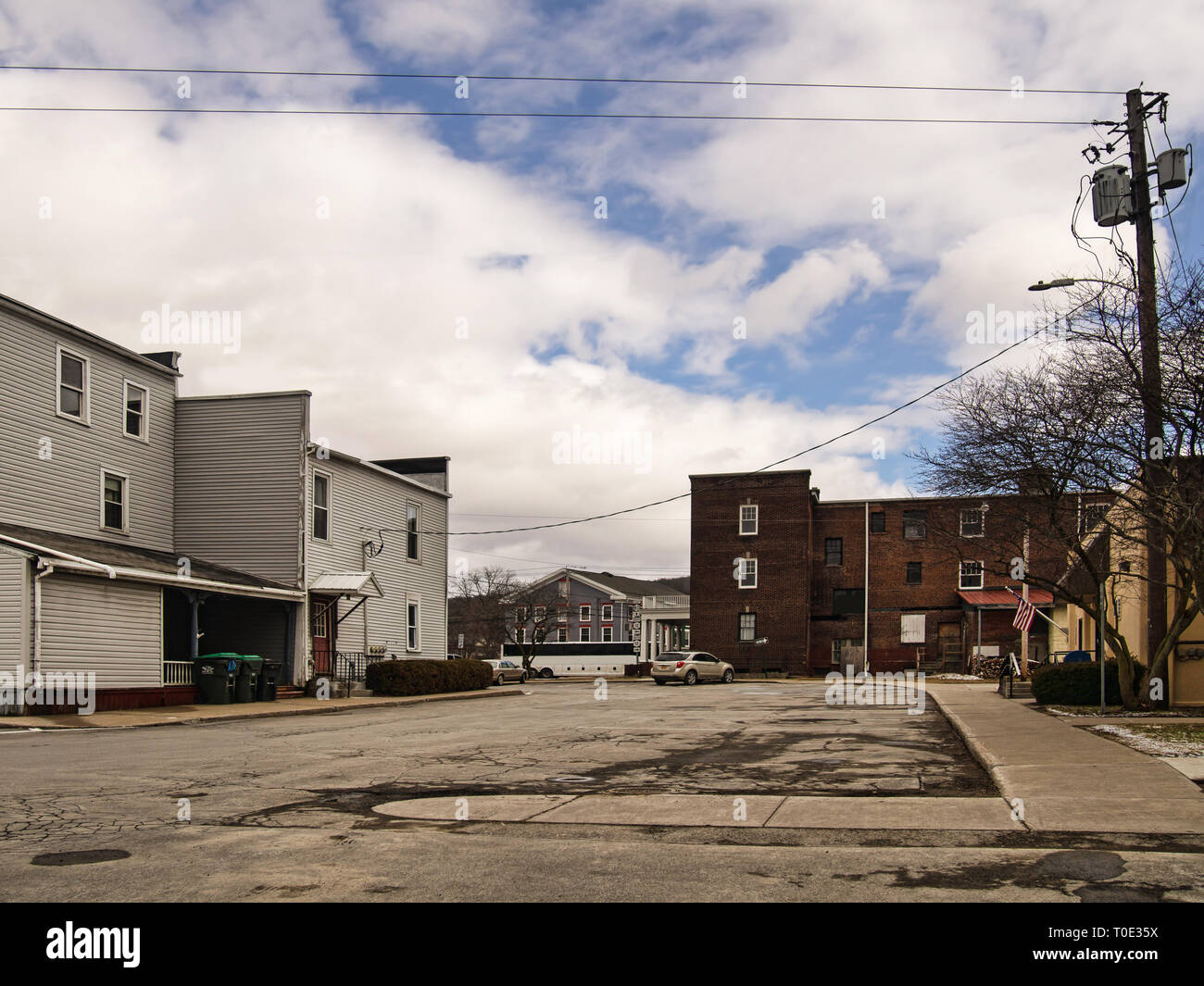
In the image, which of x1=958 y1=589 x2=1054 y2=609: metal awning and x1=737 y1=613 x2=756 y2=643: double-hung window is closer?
x1=958 y1=589 x2=1054 y2=609: metal awning

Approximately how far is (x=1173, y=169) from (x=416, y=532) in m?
27.5

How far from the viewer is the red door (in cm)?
3148

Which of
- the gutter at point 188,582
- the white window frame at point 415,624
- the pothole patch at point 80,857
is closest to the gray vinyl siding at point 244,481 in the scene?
the gutter at point 188,582

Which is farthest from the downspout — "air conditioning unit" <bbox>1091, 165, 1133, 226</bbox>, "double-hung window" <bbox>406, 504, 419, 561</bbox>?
"air conditioning unit" <bbox>1091, 165, 1133, 226</bbox>

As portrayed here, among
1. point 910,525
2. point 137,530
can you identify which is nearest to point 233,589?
point 137,530

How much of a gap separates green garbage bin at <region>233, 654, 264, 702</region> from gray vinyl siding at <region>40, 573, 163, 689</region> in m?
1.79

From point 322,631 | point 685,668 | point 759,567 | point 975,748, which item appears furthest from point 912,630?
point 975,748

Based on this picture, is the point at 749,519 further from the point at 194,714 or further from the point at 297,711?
the point at 194,714

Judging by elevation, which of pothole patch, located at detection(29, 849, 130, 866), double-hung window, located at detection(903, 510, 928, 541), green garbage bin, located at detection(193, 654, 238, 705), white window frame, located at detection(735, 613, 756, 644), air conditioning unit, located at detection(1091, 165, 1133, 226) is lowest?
white window frame, located at detection(735, 613, 756, 644)

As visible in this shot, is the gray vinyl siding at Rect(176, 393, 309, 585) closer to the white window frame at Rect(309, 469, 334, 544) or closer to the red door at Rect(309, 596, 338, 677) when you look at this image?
the white window frame at Rect(309, 469, 334, 544)

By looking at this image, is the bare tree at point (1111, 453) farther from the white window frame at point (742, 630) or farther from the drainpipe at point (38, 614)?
the white window frame at point (742, 630)

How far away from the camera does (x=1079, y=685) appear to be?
2167 cm

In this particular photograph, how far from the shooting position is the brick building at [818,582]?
53.9m
